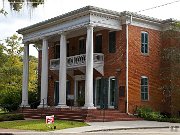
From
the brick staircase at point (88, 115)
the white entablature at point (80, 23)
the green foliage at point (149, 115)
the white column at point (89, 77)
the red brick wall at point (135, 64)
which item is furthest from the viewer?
the red brick wall at point (135, 64)

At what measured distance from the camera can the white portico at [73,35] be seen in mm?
29594

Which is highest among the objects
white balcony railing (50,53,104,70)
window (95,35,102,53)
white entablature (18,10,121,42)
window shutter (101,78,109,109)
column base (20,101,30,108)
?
white entablature (18,10,121,42)

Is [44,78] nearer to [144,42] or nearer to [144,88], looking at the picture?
[144,88]

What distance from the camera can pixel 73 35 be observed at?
35.8m

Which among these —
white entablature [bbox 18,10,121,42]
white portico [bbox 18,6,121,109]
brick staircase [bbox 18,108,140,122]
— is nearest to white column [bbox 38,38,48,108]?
white portico [bbox 18,6,121,109]

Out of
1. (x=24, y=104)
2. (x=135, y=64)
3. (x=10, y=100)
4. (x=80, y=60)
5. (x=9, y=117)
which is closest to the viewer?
(x=9, y=117)

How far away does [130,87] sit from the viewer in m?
31.1

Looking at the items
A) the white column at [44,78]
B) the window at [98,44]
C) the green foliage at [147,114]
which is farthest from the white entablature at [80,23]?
the green foliage at [147,114]

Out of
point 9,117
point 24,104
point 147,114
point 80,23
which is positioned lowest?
point 9,117

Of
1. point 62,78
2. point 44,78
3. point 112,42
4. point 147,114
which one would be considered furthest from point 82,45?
point 147,114

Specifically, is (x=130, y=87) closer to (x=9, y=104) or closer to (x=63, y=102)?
(x=63, y=102)

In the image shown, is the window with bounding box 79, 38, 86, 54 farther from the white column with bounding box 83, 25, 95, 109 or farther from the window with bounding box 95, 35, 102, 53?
the white column with bounding box 83, 25, 95, 109

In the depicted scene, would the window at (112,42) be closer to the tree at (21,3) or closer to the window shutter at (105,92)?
the window shutter at (105,92)

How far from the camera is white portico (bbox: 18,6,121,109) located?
29.6 metres
